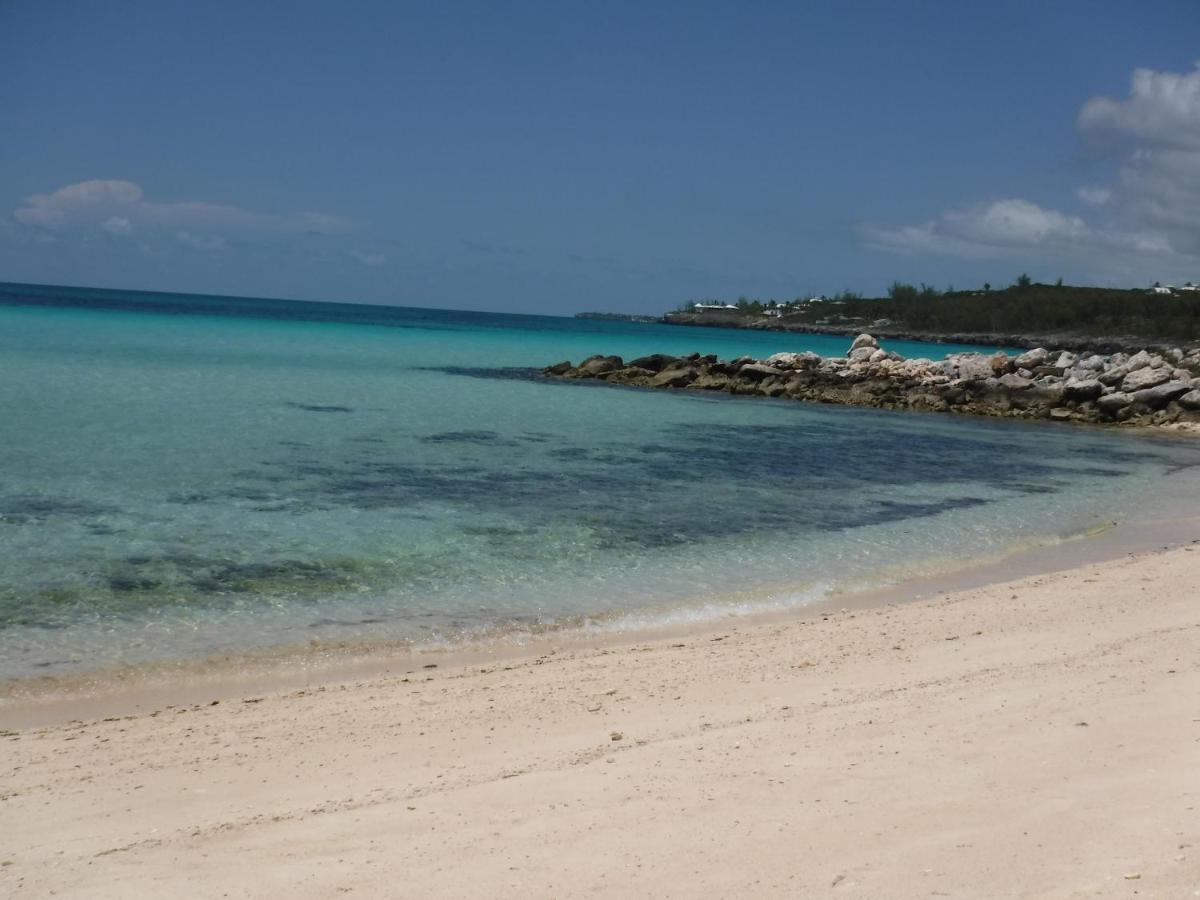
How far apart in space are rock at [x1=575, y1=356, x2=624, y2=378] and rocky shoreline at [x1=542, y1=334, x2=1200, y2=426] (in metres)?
0.04

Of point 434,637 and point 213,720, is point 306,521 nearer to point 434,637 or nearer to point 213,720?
point 434,637

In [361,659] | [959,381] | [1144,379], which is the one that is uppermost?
[1144,379]

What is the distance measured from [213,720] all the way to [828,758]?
11.2 ft

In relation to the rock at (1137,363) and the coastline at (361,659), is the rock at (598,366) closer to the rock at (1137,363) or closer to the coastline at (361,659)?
the rock at (1137,363)

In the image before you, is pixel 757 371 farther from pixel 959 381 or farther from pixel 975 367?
pixel 975 367

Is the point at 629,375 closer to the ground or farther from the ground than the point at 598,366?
closer to the ground

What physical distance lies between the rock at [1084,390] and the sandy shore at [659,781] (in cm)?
2682

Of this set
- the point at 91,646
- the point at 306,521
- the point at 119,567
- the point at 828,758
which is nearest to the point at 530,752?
the point at 828,758

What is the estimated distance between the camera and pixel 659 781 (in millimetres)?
4898

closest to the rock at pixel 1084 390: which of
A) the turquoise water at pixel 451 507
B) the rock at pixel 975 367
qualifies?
the rock at pixel 975 367

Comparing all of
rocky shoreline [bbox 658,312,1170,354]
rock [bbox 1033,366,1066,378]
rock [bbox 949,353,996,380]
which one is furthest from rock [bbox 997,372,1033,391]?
rocky shoreline [bbox 658,312,1170,354]

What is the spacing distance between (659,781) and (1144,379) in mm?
32168

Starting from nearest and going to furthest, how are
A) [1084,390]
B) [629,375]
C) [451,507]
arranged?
1. [451,507]
2. [1084,390]
3. [629,375]

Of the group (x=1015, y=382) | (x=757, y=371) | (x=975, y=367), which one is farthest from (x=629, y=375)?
(x=1015, y=382)
